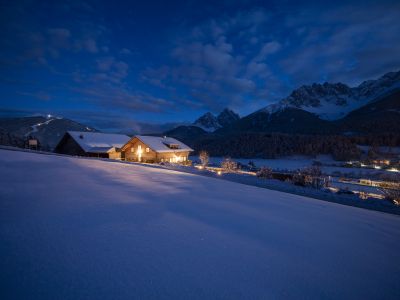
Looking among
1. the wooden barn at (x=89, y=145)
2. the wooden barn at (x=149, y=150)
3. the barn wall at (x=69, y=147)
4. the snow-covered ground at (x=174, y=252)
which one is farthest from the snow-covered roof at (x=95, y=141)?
the snow-covered ground at (x=174, y=252)

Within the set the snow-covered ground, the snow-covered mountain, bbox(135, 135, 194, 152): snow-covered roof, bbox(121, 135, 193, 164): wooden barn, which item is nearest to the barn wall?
bbox(121, 135, 193, 164): wooden barn

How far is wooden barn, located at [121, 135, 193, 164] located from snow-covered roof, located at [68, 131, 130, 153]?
2.56 meters

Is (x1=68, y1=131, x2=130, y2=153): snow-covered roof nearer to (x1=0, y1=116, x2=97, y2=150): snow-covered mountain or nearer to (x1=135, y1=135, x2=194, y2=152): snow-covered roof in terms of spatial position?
(x1=135, y1=135, x2=194, y2=152): snow-covered roof

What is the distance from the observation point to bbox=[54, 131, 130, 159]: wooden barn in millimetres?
34250

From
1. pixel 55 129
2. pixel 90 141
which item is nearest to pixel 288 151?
pixel 90 141

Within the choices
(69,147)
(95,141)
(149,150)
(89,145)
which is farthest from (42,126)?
(149,150)

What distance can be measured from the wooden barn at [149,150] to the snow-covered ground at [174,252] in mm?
31663

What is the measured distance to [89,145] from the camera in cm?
3478

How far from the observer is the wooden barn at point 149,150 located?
119 ft

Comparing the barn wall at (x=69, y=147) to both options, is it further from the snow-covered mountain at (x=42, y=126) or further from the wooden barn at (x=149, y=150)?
the snow-covered mountain at (x=42, y=126)

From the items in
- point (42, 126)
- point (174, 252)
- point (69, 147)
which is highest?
point (42, 126)

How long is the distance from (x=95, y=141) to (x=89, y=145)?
2139 millimetres

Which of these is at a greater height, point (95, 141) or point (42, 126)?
point (42, 126)

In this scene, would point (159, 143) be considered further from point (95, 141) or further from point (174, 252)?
point (174, 252)
